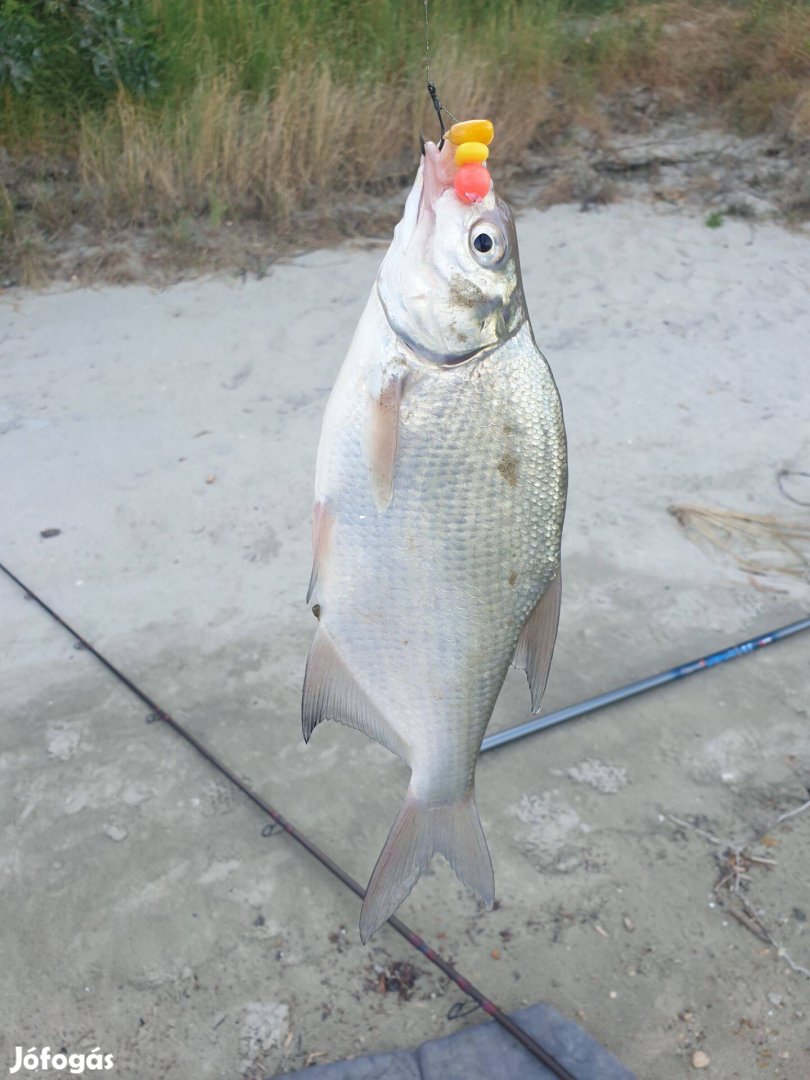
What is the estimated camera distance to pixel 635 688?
10.5 ft

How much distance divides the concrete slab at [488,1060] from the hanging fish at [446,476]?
3.59ft

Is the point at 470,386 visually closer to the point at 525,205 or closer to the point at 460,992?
the point at 460,992

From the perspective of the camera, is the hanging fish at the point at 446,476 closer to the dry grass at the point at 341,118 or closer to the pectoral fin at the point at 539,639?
the pectoral fin at the point at 539,639

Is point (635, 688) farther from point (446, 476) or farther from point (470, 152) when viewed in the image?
point (470, 152)

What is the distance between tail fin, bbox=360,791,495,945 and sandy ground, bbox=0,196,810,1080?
0.97 m

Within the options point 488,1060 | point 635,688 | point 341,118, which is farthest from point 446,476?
point 341,118

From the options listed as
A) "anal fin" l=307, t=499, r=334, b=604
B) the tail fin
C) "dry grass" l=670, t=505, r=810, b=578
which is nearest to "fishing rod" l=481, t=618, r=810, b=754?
"dry grass" l=670, t=505, r=810, b=578

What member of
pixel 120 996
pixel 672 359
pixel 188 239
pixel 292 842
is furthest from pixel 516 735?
pixel 188 239

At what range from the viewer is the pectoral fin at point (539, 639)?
4.99 ft

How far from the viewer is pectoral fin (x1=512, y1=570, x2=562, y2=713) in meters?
1.52

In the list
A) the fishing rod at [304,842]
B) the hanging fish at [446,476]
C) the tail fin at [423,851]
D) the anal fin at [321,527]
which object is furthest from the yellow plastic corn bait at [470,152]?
the fishing rod at [304,842]

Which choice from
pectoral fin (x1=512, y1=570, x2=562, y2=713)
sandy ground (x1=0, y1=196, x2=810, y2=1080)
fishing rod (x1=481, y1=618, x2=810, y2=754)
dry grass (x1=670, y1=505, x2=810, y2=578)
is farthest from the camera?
dry grass (x1=670, y1=505, x2=810, y2=578)

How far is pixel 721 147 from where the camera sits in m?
7.03

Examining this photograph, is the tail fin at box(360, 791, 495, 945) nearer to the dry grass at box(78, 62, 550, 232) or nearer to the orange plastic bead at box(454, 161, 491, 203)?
the orange plastic bead at box(454, 161, 491, 203)
